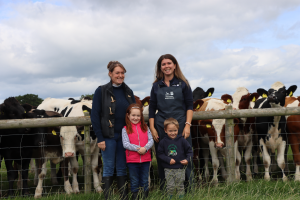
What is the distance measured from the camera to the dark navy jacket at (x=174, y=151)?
3.75m

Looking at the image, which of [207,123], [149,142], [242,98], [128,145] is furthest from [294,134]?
[128,145]

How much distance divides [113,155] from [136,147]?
1.11 feet

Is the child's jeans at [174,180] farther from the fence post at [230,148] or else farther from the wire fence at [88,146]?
the fence post at [230,148]

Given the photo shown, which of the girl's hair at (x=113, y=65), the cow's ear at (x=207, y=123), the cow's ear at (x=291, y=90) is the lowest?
the cow's ear at (x=207, y=123)

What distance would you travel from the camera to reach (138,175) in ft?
12.6

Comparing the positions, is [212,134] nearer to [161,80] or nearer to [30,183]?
[161,80]

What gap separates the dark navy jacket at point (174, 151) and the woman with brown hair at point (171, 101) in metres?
0.09

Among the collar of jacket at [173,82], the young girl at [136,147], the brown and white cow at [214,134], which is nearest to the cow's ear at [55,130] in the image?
the young girl at [136,147]

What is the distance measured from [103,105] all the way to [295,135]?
4624 millimetres

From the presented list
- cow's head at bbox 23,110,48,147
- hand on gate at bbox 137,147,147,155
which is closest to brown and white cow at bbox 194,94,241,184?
hand on gate at bbox 137,147,147,155

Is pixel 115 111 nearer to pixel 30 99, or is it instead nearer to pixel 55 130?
pixel 55 130

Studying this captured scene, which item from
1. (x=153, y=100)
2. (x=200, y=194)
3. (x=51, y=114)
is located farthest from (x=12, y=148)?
(x=200, y=194)

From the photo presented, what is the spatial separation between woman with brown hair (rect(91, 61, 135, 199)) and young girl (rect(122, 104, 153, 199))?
0.12 meters

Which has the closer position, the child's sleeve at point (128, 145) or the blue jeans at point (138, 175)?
the child's sleeve at point (128, 145)
